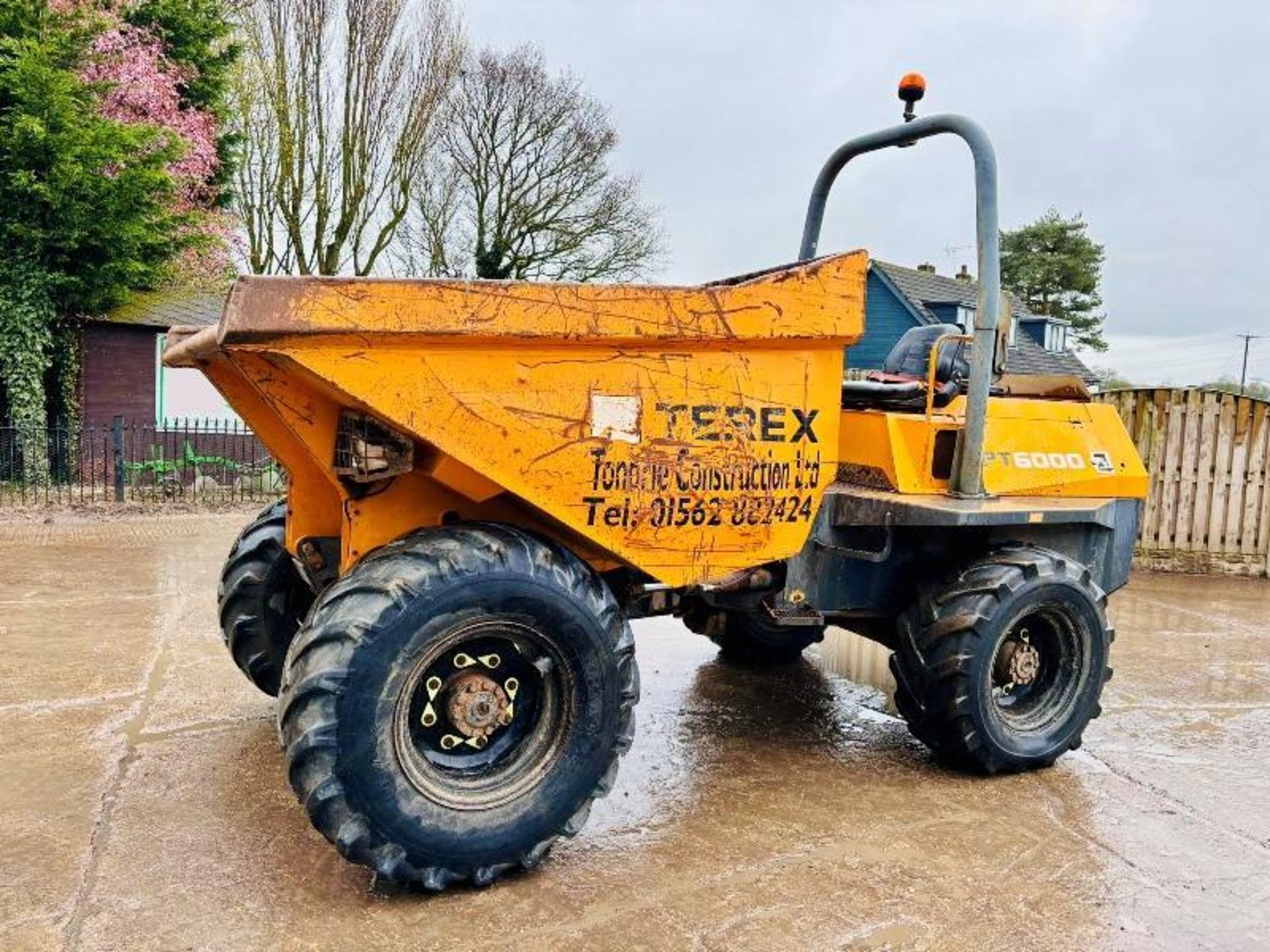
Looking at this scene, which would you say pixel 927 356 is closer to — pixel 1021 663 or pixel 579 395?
pixel 1021 663

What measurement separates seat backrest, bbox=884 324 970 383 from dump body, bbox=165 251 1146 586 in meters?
1.20

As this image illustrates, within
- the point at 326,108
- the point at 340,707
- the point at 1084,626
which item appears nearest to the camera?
the point at 340,707

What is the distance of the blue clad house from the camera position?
27906 mm

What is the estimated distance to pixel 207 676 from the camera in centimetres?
519

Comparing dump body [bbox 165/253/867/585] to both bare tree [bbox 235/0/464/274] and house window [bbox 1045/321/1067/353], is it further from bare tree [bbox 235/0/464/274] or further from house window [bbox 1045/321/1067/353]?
house window [bbox 1045/321/1067/353]

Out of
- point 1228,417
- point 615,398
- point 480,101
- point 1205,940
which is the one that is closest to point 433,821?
point 615,398

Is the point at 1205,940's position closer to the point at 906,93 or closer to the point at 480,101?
the point at 906,93

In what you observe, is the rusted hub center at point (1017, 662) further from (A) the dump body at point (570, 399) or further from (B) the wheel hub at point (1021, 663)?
(A) the dump body at point (570, 399)

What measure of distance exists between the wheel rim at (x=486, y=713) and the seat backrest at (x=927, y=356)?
231 centimetres

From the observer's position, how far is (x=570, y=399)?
3.19m

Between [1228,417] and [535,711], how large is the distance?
355 inches

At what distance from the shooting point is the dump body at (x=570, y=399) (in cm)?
289

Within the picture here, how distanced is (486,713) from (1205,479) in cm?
906

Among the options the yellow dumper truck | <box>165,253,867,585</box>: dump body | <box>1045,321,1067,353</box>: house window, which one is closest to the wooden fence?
the yellow dumper truck
